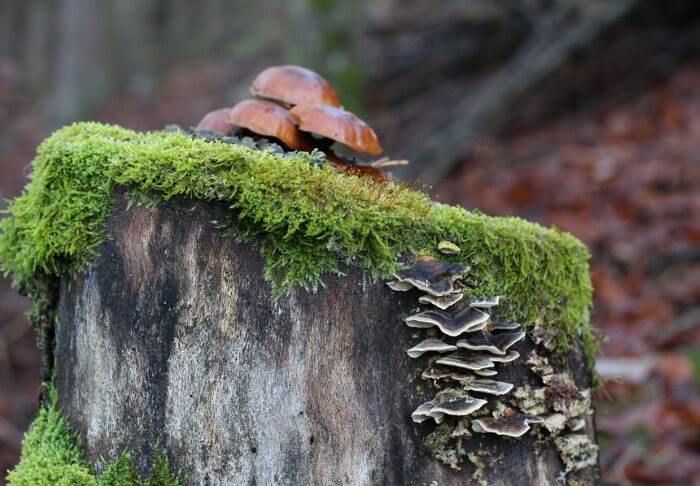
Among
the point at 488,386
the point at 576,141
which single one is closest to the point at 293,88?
the point at 488,386

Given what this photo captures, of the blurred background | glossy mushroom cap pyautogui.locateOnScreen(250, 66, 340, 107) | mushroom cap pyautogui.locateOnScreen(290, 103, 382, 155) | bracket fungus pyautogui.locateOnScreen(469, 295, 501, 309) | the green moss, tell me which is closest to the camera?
the green moss

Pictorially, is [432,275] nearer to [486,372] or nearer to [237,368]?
[486,372]

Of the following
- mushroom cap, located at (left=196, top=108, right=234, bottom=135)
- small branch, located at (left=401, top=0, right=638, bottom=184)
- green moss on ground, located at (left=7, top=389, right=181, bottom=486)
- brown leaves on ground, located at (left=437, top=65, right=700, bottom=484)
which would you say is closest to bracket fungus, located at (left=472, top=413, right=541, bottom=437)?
green moss on ground, located at (left=7, top=389, right=181, bottom=486)

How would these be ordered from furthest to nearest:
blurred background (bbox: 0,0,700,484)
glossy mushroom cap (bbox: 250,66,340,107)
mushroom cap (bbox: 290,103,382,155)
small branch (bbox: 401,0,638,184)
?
small branch (bbox: 401,0,638,184) < blurred background (bbox: 0,0,700,484) < glossy mushroom cap (bbox: 250,66,340,107) < mushroom cap (bbox: 290,103,382,155)

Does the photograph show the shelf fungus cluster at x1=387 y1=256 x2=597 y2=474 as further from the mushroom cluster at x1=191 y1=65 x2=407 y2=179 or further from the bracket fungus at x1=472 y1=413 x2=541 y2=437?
the mushroom cluster at x1=191 y1=65 x2=407 y2=179

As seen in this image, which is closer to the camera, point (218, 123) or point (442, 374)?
point (442, 374)

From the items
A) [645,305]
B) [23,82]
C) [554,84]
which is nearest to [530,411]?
[645,305]
